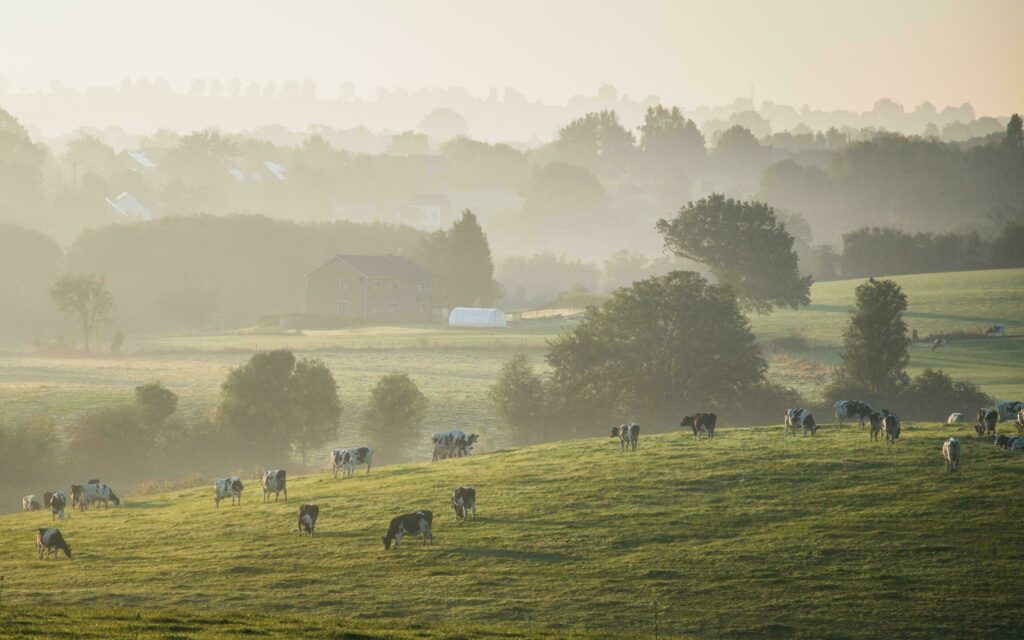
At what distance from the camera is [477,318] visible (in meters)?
141

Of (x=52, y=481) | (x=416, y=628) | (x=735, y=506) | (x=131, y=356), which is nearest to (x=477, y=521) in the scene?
(x=735, y=506)

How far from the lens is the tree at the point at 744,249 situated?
416 feet

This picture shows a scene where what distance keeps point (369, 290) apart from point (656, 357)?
71.1 metres

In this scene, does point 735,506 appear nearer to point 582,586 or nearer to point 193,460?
point 582,586

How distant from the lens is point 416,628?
34000mm

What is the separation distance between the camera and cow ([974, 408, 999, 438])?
52.8m

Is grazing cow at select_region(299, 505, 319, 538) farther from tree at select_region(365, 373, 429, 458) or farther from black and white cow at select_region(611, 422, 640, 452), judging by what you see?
tree at select_region(365, 373, 429, 458)

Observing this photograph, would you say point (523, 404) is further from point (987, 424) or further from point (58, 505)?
point (987, 424)

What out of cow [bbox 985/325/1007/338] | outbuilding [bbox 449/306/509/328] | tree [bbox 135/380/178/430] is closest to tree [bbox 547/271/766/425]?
tree [bbox 135/380/178/430]

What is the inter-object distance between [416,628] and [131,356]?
89034 mm

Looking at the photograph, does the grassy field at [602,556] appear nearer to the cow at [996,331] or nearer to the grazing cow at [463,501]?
the grazing cow at [463,501]

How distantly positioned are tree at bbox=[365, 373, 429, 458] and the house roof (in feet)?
229

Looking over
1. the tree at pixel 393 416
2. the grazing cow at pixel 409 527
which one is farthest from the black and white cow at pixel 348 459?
the tree at pixel 393 416

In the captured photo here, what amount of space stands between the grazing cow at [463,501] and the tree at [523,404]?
1471 inches
